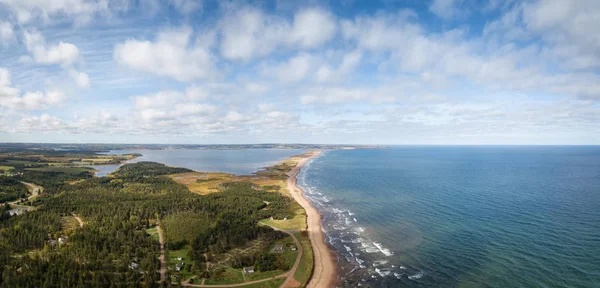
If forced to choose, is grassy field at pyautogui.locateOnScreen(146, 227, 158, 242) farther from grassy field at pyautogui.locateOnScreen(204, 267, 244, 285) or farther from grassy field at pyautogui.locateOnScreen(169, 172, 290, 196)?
grassy field at pyautogui.locateOnScreen(169, 172, 290, 196)

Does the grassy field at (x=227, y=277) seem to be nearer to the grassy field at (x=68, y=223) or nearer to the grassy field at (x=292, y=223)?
the grassy field at (x=292, y=223)

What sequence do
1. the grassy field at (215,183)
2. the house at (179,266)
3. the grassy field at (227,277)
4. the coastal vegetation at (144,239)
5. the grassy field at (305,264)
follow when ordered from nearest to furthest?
the grassy field at (227,277) < the coastal vegetation at (144,239) < the grassy field at (305,264) < the house at (179,266) < the grassy field at (215,183)

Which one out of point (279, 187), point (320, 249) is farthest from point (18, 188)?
point (320, 249)

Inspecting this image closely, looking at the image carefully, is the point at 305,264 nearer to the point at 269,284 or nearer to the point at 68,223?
the point at 269,284

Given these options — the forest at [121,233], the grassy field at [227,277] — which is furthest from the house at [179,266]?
the grassy field at [227,277]

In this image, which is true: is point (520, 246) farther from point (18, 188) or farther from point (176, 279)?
point (18, 188)
